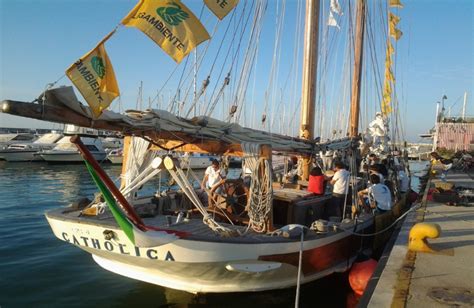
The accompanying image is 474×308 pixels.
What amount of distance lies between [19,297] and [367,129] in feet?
53.9

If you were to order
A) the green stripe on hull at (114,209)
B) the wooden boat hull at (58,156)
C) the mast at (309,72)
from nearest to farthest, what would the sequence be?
the green stripe on hull at (114,209) → the mast at (309,72) → the wooden boat hull at (58,156)

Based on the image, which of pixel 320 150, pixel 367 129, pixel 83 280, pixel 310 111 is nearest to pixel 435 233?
pixel 320 150

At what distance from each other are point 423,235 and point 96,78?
6168 mm

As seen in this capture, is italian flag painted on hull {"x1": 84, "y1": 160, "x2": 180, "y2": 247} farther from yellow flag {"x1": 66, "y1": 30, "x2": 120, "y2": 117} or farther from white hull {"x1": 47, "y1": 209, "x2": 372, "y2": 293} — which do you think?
yellow flag {"x1": 66, "y1": 30, "x2": 120, "y2": 117}

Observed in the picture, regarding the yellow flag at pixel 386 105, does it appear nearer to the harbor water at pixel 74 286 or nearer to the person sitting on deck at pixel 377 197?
the person sitting on deck at pixel 377 197

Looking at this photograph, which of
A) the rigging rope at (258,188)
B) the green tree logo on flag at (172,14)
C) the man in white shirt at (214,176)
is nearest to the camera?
the green tree logo on flag at (172,14)

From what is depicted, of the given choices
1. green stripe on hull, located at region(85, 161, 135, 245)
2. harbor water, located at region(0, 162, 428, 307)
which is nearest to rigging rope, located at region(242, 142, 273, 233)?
harbor water, located at region(0, 162, 428, 307)

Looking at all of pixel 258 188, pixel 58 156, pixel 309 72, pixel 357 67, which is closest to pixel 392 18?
pixel 357 67

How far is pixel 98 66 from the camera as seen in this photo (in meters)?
5.02

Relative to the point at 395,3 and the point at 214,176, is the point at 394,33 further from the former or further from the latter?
the point at 214,176

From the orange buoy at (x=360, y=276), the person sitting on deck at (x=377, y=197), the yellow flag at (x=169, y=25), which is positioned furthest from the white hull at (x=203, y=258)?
the yellow flag at (x=169, y=25)

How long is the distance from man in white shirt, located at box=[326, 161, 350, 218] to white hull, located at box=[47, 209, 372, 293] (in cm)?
183

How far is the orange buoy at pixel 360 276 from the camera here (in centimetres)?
736

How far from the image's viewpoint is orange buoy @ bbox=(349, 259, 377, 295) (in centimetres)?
736
